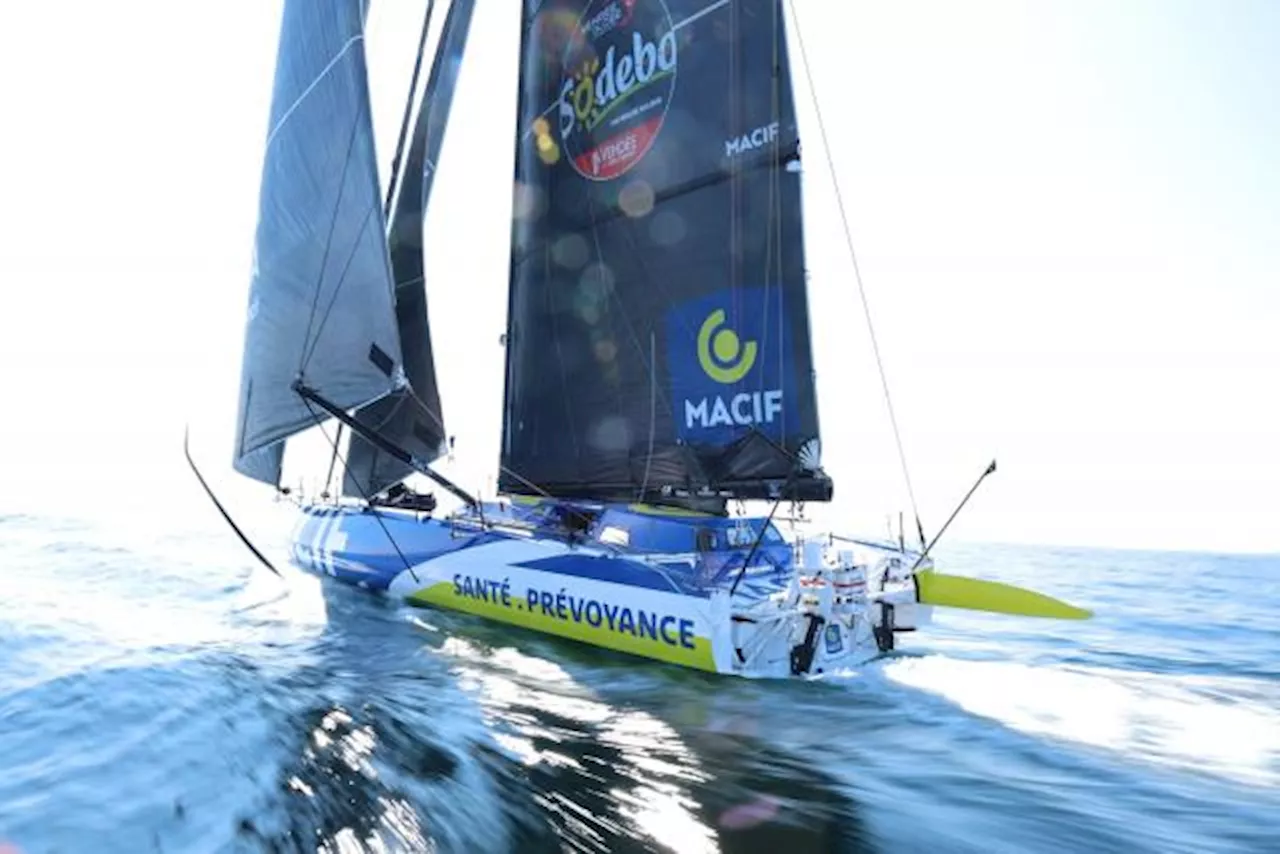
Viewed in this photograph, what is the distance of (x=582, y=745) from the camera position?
5.13m

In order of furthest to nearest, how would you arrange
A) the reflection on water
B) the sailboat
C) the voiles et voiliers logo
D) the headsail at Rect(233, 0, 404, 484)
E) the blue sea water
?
1. the voiles et voiliers logo
2. the headsail at Rect(233, 0, 404, 484)
3. the sailboat
4. the blue sea water
5. the reflection on water

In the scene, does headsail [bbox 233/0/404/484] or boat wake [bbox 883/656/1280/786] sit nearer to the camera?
boat wake [bbox 883/656/1280/786]

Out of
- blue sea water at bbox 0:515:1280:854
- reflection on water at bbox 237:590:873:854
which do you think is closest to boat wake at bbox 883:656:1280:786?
blue sea water at bbox 0:515:1280:854

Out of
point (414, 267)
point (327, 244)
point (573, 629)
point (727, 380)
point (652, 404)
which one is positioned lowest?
point (573, 629)

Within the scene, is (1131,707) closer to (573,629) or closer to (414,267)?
(573,629)

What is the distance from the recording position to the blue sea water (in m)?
3.92

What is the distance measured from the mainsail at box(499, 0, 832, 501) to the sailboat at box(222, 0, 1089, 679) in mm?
32

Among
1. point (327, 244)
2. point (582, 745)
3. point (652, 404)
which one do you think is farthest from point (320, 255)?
point (582, 745)

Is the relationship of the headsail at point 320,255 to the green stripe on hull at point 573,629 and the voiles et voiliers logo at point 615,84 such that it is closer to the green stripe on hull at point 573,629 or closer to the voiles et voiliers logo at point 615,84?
the green stripe on hull at point 573,629

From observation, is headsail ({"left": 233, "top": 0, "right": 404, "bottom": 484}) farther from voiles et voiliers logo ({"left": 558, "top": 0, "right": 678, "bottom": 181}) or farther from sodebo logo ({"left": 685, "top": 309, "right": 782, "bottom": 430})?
sodebo logo ({"left": 685, "top": 309, "right": 782, "bottom": 430})

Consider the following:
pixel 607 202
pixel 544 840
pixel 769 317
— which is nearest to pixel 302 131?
pixel 607 202

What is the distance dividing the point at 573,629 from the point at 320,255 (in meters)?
5.27

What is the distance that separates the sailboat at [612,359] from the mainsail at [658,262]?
0.03 metres

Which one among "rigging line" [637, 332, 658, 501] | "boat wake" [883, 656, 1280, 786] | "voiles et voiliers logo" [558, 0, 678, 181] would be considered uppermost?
"voiles et voiliers logo" [558, 0, 678, 181]
